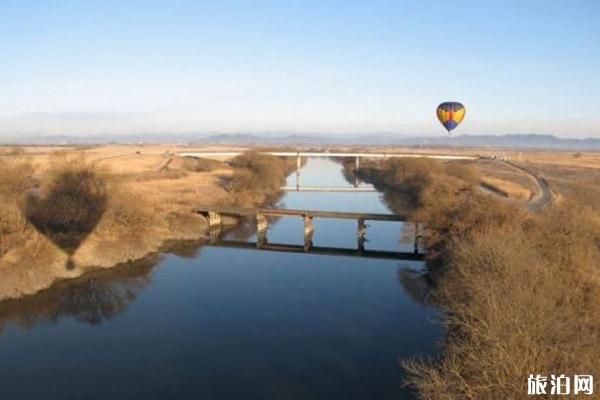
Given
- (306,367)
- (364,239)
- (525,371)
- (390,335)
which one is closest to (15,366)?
(306,367)

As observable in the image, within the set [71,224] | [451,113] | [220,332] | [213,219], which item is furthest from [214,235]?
[451,113]

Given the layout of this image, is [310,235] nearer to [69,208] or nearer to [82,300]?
[69,208]

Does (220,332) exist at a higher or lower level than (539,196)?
lower

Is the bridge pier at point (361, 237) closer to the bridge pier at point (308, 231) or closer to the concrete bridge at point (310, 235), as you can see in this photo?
the concrete bridge at point (310, 235)

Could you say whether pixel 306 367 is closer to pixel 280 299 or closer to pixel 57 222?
pixel 280 299

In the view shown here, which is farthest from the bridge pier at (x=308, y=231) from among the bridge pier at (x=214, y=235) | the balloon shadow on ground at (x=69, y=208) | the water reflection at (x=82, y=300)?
the balloon shadow on ground at (x=69, y=208)

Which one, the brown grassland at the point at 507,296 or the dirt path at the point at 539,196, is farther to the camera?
the dirt path at the point at 539,196
